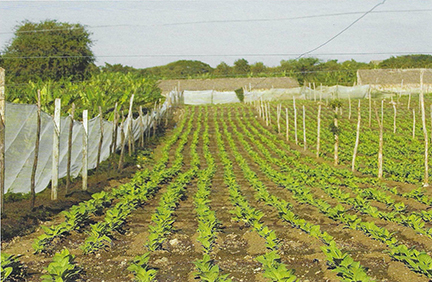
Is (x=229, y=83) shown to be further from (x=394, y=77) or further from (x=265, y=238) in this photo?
(x=265, y=238)

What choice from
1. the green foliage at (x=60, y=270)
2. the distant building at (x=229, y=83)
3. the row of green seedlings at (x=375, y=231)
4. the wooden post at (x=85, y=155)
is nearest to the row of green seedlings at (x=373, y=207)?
the row of green seedlings at (x=375, y=231)

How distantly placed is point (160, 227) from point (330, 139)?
67.9 ft

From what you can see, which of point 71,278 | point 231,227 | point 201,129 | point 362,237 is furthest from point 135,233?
point 201,129

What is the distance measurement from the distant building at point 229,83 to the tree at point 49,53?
18461 mm

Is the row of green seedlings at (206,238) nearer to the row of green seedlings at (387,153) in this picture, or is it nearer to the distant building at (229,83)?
the row of green seedlings at (387,153)

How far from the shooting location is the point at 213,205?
1074cm

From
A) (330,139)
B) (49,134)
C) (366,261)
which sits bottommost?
(330,139)

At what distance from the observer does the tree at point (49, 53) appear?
3875cm

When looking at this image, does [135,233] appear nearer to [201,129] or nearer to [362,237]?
[362,237]

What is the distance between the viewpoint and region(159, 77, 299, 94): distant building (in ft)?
198

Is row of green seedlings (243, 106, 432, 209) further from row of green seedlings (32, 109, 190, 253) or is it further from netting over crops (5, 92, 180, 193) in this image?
netting over crops (5, 92, 180, 193)

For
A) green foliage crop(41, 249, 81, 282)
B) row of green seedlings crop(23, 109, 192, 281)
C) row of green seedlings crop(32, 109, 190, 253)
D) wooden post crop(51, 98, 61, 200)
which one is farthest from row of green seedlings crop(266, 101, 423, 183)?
green foliage crop(41, 249, 81, 282)

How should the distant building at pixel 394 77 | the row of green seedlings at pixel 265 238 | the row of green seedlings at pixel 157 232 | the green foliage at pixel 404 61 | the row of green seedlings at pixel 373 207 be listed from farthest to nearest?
the green foliage at pixel 404 61 < the distant building at pixel 394 77 < the row of green seedlings at pixel 373 207 < the row of green seedlings at pixel 157 232 < the row of green seedlings at pixel 265 238

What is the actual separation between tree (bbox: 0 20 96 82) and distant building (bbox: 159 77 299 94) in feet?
60.6
